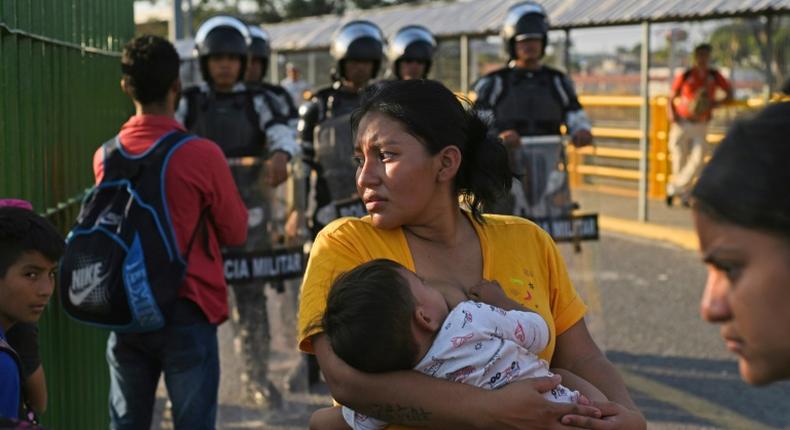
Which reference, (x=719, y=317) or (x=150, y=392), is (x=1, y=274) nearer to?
(x=150, y=392)

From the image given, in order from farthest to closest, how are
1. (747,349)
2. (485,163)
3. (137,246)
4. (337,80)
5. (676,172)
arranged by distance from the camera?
(676,172), (337,80), (137,246), (485,163), (747,349)

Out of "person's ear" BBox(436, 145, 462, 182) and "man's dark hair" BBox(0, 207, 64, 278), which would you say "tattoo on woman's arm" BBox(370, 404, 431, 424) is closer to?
"person's ear" BBox(436, 145, 462, 182)

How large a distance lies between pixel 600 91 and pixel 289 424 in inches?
636

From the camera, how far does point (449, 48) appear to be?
813 inches

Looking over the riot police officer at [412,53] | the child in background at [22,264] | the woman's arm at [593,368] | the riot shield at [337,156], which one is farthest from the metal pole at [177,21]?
the woman's arm at [593,368]

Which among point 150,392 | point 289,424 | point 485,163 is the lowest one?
point 289,424

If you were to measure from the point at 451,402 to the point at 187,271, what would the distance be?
2108 mm

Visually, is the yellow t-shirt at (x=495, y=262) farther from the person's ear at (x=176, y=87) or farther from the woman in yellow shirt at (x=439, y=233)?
the person's ear at (x=176, y=87)

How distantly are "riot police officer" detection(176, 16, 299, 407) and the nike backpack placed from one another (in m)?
2.23

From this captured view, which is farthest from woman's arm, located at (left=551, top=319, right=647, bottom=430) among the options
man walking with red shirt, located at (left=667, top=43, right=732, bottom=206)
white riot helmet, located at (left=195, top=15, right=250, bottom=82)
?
man walking with red shirt, located at (left=667, top=43, right=732, bottom=206)

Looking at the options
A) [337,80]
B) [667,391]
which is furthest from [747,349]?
[337,80]

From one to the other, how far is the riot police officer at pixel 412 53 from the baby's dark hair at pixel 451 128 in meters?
4.74

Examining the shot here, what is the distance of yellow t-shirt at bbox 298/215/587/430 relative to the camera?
2854mm

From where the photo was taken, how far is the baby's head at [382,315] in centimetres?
254
